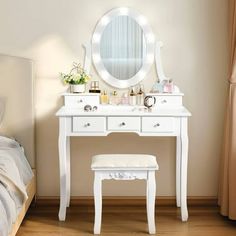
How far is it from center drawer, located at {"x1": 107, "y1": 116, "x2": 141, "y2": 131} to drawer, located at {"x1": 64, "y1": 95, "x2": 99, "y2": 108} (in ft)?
1.30

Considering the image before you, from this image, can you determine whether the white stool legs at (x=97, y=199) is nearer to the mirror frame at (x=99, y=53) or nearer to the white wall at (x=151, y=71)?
the white wall at (x=151, y=71)

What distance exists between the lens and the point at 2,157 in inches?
134

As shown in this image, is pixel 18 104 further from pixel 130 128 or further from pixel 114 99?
pixel 130 128

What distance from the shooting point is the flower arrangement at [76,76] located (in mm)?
4070

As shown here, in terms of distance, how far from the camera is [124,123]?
3.72 meters

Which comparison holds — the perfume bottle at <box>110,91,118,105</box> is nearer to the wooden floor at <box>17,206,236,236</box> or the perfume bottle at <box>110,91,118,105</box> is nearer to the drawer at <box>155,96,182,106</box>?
the drawer at <box>155,96,182,106</box>

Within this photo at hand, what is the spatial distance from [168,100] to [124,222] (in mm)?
1000

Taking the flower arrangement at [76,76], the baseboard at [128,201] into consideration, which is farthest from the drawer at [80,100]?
the baseboard at [128,201]

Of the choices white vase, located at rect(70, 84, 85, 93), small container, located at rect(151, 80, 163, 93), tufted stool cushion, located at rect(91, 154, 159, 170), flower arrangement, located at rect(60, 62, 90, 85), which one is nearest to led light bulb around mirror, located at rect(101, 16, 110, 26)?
flower arrangement, located at rect(60, 62, 90, 85)

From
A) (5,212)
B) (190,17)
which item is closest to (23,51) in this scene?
(190,17)

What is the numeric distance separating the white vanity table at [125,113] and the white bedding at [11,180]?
303 mm

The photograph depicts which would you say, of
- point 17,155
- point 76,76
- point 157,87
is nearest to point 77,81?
point 76,76

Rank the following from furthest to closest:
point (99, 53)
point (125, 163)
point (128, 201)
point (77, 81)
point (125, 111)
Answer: point (128, 201) < point (99, 53) < point (77, 81) < point (125, 111) < point (125, 163)

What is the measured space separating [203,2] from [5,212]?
2.29 m
